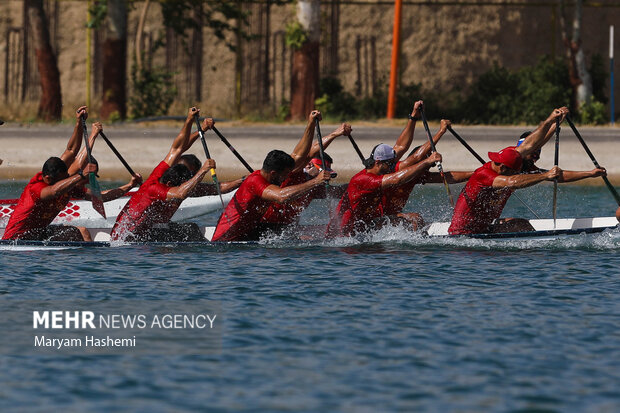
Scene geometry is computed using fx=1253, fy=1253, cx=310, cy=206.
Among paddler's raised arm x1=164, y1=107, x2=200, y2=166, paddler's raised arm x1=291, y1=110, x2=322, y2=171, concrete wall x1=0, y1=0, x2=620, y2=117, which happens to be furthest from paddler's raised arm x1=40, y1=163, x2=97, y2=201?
concrete wall x1=0, y1=0, x2=620, y2=117

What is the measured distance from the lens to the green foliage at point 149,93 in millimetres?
32719

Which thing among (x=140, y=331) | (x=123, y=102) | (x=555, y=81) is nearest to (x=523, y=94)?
(x=555, y=81)

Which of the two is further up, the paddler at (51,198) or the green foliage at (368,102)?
the green foliage at (368,102)


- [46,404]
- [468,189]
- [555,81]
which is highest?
[555,81]

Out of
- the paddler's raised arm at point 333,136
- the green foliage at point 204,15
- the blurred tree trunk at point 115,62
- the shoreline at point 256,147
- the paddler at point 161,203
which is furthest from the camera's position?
the green foliage at point 204,15

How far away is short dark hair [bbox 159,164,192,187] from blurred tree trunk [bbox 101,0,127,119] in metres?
17.2

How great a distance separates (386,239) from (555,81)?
17875 millimetres

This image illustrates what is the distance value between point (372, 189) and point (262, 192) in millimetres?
1387

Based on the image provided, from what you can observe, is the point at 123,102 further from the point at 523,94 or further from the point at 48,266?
the point at 48,266

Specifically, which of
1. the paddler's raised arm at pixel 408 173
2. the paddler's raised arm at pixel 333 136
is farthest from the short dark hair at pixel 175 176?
the paddler's raised arm at pixel 408 173

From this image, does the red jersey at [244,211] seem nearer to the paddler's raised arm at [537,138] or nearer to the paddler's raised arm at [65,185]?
the paddler's raised arm at [65,185]

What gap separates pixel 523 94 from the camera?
1259 inches

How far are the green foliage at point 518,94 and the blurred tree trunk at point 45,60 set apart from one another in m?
10.7

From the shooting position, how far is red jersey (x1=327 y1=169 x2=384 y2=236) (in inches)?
593
